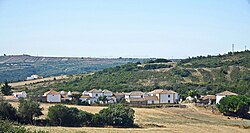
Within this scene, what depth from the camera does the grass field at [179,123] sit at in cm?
4350

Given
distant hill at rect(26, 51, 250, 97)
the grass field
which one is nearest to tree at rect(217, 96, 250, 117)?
the grass field

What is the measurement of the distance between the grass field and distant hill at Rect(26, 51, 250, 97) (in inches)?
859

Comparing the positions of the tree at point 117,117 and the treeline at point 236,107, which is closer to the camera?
the tree at point 117,117

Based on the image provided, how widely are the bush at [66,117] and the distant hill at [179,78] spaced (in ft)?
140

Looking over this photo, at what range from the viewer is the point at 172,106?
71562mm

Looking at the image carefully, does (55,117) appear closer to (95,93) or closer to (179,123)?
(179,123)

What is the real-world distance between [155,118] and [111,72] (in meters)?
68.6

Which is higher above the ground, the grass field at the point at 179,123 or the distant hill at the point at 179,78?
the distant hill at the point at 179,78

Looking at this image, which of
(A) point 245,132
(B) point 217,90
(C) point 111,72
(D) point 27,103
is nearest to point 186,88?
(B) point 217,90

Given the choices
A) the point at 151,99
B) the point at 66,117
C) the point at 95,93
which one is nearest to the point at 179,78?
the point at 151,99

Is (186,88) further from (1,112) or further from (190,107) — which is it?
(1,112)

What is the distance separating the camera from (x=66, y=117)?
4616 centimetres

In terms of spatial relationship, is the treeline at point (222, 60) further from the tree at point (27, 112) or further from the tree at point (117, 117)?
the tree at point (27, 112)

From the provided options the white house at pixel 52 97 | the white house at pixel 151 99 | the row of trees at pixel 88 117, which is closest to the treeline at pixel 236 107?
the white house at pixel 151 99
